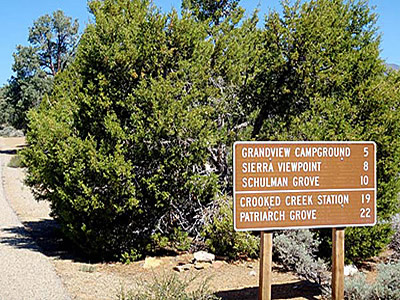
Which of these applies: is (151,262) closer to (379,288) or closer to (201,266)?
(201,266)

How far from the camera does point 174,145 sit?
9.62 m

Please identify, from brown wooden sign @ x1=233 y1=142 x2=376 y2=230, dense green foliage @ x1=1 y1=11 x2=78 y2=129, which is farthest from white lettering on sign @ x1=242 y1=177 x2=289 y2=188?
dense green foliage @ x1=1 y1=11 x2=78 y2=129

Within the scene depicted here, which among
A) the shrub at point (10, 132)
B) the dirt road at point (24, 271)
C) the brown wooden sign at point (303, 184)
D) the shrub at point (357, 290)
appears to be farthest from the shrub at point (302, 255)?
the shrub at point (10, 132)

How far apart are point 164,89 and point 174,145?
105 cm

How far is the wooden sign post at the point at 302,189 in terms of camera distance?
572cm

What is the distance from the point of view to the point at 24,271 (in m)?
9.37

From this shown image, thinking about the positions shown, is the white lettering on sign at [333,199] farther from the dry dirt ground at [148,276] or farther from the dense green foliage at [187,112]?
the dense green foliage at [187,112]

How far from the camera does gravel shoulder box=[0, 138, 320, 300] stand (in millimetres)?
7820

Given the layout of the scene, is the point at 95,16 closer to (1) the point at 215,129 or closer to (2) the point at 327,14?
(1) the point at 215,129

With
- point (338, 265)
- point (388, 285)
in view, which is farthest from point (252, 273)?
point (338, 265)

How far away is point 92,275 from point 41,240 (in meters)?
4.20

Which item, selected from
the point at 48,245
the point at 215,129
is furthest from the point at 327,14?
the point at 48,245

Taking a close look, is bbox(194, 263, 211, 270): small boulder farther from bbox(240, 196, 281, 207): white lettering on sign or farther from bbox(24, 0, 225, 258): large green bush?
bbox(240, 196, 281, 207): white lettering on sign

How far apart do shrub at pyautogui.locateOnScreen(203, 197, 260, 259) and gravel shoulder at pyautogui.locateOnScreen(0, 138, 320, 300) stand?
27 centimetres
